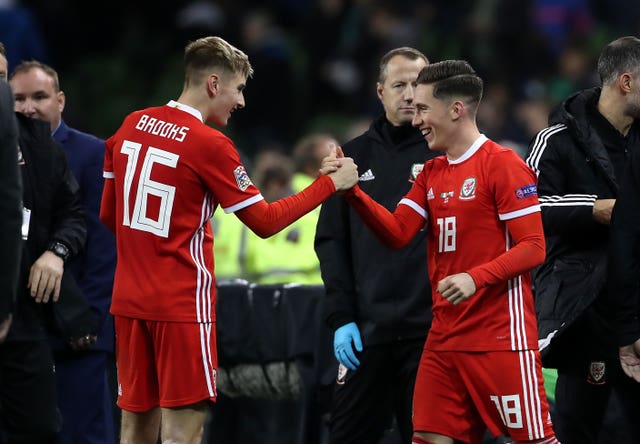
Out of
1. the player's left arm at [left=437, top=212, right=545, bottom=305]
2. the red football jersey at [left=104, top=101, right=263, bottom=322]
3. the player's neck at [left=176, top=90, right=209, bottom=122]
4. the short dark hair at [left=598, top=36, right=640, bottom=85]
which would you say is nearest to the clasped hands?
the red football jersey at [left=104, top=101, right=263, bottom=322]

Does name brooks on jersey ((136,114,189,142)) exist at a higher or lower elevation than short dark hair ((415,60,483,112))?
lower

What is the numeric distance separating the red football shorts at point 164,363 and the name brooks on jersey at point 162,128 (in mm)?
817

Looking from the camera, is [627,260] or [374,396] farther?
[374,396]

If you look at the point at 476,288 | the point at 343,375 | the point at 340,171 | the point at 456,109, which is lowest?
the point at 343,375

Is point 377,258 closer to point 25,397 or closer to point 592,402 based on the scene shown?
point 592,402

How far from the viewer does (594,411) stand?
6.18m

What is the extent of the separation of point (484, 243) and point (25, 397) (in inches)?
87.7

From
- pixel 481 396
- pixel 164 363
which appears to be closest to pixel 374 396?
pixel 481 396

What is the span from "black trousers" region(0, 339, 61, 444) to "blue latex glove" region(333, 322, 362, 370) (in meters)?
1.39

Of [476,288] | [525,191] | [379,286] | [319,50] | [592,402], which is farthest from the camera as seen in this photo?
[319,50]

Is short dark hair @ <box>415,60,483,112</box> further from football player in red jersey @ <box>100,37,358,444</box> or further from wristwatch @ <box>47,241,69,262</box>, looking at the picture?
wristwatch @ <box>47,241,69,262</box>

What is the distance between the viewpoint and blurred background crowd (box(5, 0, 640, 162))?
13.9 metres

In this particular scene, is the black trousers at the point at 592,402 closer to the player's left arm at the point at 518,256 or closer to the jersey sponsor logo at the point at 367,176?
the player's left arm at the point at 518,256

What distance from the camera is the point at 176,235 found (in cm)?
558
